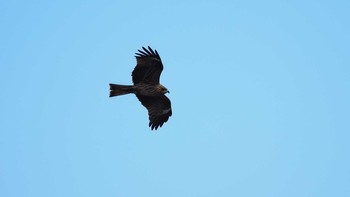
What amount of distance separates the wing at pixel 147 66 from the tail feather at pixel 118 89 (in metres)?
0.39

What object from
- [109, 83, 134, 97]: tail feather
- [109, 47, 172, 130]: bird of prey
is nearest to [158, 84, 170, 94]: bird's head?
[109, 47, 172, 130]: bird of prey

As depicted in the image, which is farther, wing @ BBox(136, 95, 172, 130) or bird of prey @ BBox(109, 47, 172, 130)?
wing @ BBox(136, 95, 172, 130)

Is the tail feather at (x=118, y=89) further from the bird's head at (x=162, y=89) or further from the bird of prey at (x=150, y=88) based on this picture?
the bird's head at (x=162, y=89)

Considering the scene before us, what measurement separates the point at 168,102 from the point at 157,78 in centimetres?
143

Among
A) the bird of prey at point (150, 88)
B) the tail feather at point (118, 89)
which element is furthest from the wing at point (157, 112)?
the tail feather at point (118, 89)

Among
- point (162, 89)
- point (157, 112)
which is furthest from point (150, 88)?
point (157, 112)

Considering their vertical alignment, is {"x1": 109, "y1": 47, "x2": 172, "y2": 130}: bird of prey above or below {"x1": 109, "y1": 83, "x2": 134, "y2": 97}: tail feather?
above

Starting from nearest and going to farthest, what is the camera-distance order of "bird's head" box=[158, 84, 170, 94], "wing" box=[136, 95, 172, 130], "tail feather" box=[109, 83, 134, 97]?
"tail feather" box=[109, 83, 134, 97]
"bird's head" box=[158, 84, 170, 94]
"wing" box=[136, 95, 172, 130]

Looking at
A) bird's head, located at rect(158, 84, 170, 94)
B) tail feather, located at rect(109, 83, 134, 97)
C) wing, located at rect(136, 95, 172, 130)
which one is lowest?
tail feather, located at rect(109, 83, 134, 97)

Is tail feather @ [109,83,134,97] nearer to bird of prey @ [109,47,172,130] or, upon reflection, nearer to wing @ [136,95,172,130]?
bird of prey @ [109,47,172,130]

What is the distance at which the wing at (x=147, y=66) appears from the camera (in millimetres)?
23594

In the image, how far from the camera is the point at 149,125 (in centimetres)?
2545

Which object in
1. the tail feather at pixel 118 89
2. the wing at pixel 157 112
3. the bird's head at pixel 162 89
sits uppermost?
the bird's head at pixel 162 89

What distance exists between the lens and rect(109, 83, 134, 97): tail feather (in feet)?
76.6
